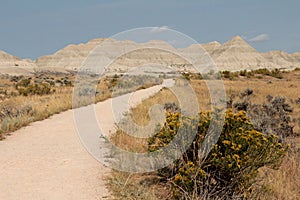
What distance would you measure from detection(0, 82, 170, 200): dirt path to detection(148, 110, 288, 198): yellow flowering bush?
1.21 m

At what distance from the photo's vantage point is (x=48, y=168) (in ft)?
20.7

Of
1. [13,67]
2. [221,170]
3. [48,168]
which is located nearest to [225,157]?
[221,170]

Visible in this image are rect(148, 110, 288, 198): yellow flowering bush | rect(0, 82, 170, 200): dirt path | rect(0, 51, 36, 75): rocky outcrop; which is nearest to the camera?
rect(148, 110, 288, 198): yellow flowering bush

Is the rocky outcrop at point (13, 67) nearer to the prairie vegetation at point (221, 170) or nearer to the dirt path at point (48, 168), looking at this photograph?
the dirt path at point (48, 168)

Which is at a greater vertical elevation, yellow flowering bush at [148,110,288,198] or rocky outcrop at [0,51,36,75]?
rocky outcrop at [0,51,36,75]

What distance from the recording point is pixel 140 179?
582cm

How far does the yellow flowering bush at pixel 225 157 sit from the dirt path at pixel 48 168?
1.21m

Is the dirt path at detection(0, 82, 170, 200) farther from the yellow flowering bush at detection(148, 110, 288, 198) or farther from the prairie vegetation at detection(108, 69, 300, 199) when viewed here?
the yellow flowering bush at detection(148, 110, 288, 198)

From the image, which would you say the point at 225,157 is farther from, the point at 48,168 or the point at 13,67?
the point at 13,67

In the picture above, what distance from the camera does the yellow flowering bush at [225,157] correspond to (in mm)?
4801

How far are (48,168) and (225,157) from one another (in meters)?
3.24

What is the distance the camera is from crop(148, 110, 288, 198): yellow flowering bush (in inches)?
189

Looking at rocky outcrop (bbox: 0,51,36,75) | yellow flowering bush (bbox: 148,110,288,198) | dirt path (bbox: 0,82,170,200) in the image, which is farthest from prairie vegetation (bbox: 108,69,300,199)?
rocky outcrop (bbox: 0,51,36,75)

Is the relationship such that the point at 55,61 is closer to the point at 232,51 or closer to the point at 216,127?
the point at 232,51
